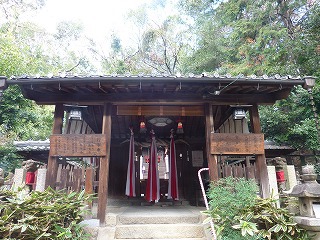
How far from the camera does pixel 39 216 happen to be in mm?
3504

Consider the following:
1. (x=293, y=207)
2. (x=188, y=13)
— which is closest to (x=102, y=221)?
(x=293, y=207)

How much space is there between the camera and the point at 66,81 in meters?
4.52

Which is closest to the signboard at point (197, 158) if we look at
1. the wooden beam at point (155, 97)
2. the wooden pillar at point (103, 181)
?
the wooden beam at point (155, 97)

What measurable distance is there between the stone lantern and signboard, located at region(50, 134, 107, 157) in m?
3.64

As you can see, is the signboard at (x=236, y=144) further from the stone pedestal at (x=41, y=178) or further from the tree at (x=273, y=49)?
the tree at (x=273, y=49)

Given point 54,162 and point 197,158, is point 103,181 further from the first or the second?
point 197,158

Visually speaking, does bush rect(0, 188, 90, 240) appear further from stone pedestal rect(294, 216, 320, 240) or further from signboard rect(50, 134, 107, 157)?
stone pedestal rect(294, 216, 320, 240)

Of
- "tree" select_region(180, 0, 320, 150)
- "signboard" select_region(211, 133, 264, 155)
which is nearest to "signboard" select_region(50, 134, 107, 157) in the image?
"signboard" select_region(211, 133, 264, 155)

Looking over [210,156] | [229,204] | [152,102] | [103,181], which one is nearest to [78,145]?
[103,181]

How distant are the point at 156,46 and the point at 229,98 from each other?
1513 cm

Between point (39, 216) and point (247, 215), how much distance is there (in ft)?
10.3

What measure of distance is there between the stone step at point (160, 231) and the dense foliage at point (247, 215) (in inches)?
30.4

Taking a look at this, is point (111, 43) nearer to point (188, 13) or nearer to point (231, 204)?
point (188, 13)

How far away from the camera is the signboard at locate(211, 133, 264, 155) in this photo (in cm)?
500
